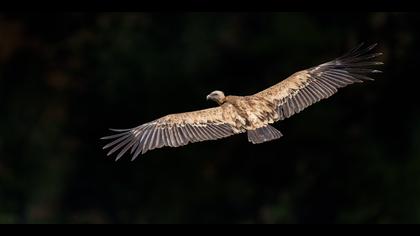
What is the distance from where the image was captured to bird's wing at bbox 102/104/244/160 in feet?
35.0

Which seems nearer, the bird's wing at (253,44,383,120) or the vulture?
the vulture

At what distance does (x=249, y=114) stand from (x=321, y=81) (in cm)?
96

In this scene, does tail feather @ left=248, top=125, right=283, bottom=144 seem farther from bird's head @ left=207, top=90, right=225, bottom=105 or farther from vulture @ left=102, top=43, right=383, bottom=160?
bird's head @ left=207, top=90, right=225, bottom=105

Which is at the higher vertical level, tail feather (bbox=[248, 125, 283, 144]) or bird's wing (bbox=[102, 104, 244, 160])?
bird's wing (bbox=[102, 104, 244, 160])

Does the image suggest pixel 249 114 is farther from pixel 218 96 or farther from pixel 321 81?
pixel 321 81

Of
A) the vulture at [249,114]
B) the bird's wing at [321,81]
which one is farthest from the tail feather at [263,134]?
the bird's wing at [321,81]

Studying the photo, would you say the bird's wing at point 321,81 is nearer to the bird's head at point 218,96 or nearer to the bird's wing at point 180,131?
the bird's head at point 218,96

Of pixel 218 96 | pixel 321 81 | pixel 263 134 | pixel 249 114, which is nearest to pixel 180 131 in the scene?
pixel 218 96

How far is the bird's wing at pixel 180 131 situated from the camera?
10672mm

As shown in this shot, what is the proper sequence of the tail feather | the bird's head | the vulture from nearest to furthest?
the tail feather < the vulture < the bird's head

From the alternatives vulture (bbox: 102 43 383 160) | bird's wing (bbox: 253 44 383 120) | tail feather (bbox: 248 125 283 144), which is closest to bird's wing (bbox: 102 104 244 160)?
vulture (bbox: 102 43 383 160)

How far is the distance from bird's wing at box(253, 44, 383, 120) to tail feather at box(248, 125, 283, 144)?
425 mm

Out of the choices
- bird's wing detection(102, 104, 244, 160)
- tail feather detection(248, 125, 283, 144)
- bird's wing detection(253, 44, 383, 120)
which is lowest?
tail feather detection(248, 125, 283, 144)

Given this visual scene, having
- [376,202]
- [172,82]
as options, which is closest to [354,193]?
[376,202]
